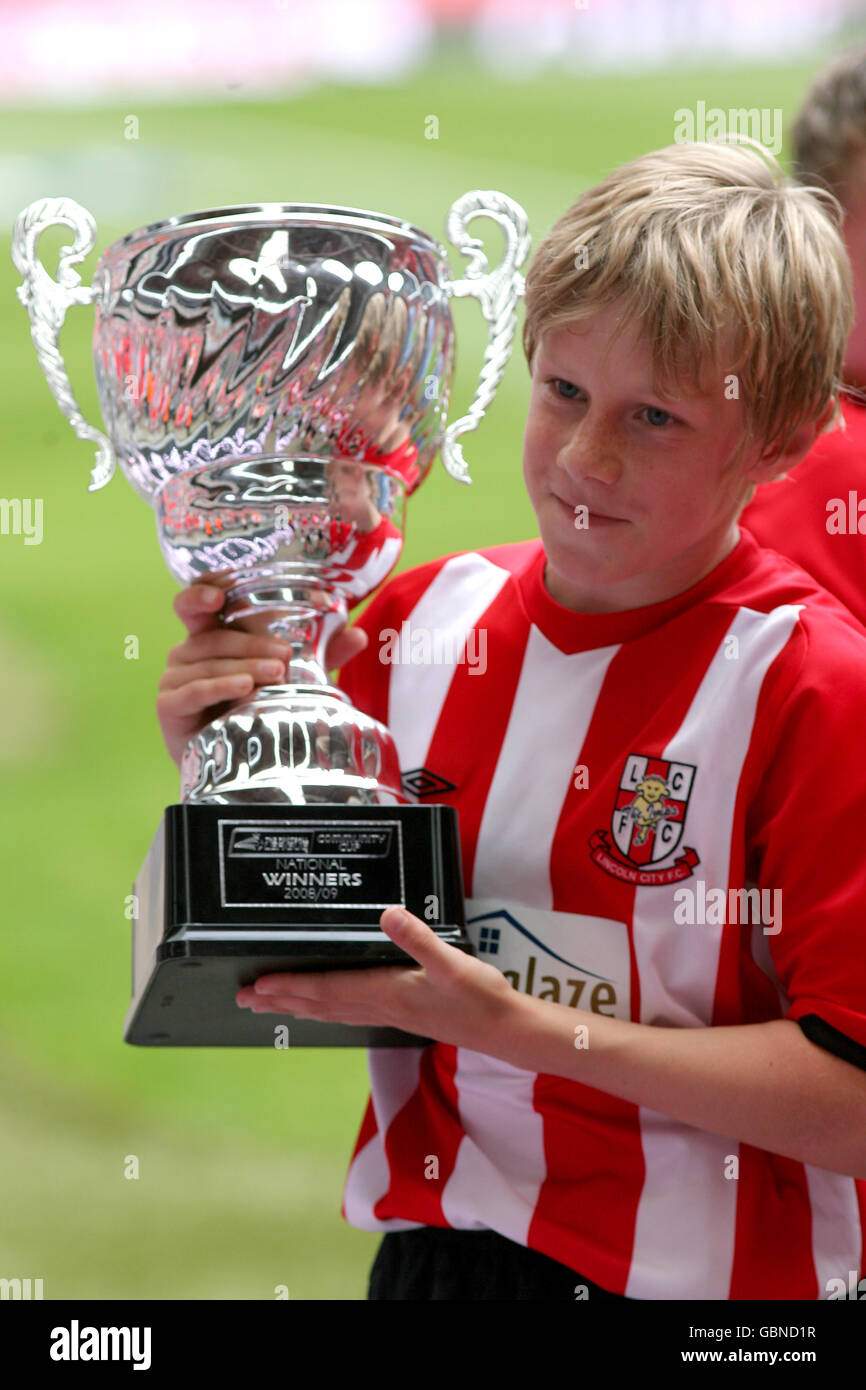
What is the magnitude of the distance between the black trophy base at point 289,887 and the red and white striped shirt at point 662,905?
0.19 ft

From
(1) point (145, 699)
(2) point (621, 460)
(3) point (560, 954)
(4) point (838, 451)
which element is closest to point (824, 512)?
(4) point (838, 451)

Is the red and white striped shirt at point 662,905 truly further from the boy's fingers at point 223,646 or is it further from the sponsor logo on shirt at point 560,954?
the boy's fingers at point 223,646

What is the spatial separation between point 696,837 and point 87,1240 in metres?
1.75

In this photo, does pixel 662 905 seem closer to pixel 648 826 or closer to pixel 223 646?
pixel 648 826

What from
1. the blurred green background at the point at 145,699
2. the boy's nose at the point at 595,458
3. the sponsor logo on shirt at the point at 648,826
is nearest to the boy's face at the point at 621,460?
the boy's nose at the point at 595,458

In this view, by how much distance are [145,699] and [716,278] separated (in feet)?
13.7

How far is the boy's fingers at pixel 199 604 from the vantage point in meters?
0.93

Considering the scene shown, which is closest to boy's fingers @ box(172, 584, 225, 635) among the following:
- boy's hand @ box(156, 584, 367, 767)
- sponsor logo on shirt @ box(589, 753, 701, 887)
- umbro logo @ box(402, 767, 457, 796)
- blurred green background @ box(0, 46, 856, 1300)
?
boy's hand @ box(156, 584, 367, 767)

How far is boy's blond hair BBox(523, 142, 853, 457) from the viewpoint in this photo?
2.63ft

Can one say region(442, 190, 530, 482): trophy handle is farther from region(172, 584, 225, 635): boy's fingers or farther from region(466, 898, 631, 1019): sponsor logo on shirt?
region(466, 898, 631, 1019): sponsor logo on shirt

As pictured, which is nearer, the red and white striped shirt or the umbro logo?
the red and white striped shirt

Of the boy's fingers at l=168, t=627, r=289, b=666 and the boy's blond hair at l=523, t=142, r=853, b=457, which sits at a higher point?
the boy's blond hair at l=523, t=142, r=853, b=457

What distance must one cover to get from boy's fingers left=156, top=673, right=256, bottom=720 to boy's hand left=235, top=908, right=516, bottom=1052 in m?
0.17

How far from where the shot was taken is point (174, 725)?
37.6 inches
